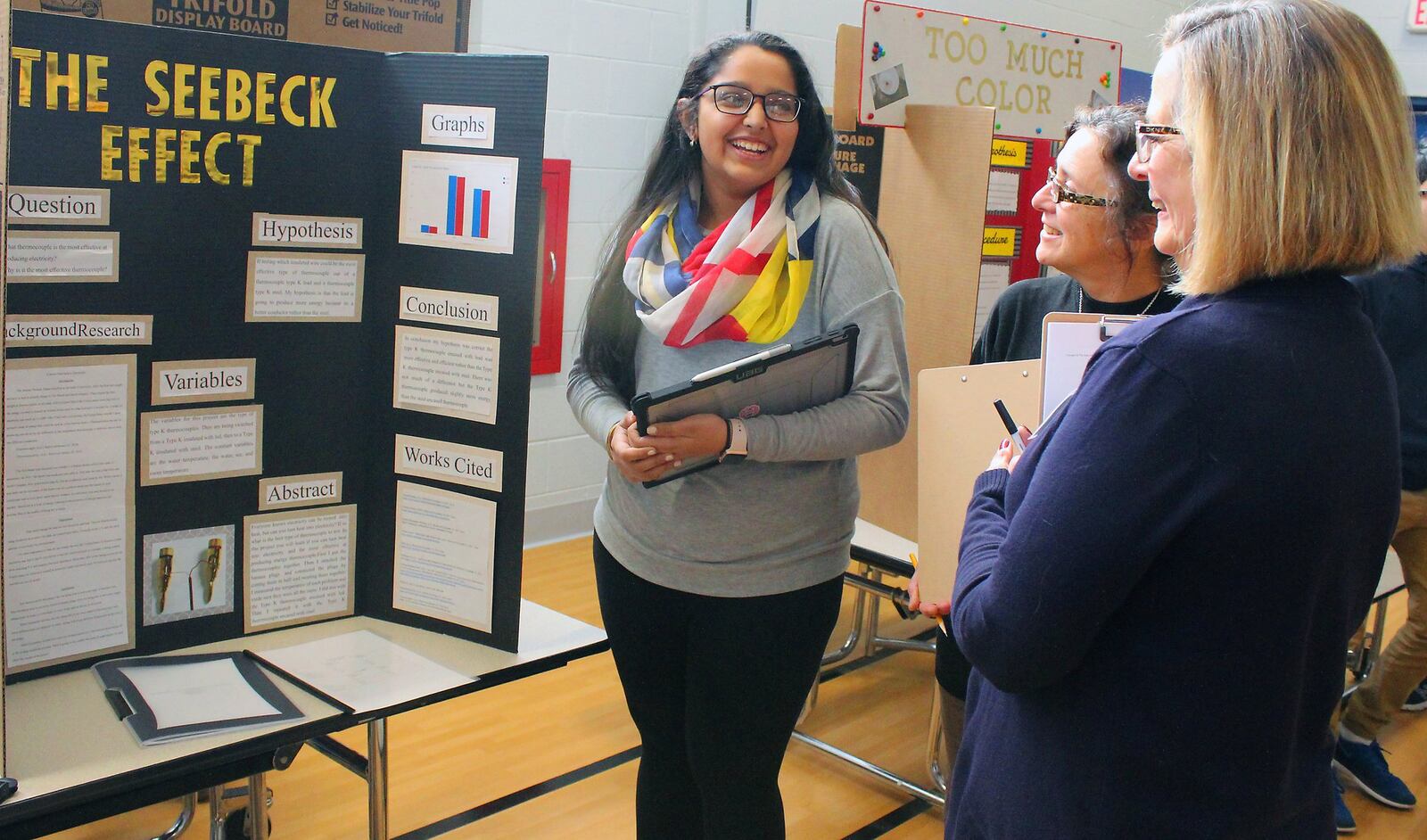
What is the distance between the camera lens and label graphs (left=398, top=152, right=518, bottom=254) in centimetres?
154

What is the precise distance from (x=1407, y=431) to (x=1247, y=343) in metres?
2.26

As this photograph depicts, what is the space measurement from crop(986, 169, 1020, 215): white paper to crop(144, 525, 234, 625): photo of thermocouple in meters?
2.33

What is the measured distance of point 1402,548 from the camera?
2.78 m

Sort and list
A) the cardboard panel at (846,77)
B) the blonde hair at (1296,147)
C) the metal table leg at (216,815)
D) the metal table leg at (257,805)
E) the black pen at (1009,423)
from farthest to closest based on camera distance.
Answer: the cardboard panel at (846,77)
the metal table leg at (216,815)
the metal table leg at (257,805)
the black pen at (1009,423)
the blonde hair at (1296,147)

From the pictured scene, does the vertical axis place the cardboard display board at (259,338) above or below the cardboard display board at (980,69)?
below

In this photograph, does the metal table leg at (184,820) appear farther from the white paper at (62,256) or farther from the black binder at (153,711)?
the white paper at (62,256)

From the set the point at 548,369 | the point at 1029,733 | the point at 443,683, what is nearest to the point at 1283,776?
the point at 1029,733

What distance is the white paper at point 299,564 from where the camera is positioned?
5.33ft

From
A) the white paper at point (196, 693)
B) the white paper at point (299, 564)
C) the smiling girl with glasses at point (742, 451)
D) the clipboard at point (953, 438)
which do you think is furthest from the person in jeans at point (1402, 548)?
the white paper at point (196, 693)

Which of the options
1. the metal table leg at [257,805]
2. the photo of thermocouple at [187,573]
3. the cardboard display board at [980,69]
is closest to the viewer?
the photo of thermocouple at [187,573]

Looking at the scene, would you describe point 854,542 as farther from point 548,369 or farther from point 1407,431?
point 548,369

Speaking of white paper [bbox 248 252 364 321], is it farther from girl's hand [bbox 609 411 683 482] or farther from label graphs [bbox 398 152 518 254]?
girl's hand [bbox 609 411 683 482]

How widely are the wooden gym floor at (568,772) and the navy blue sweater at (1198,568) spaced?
1628 mm

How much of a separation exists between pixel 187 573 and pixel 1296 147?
144 cm
